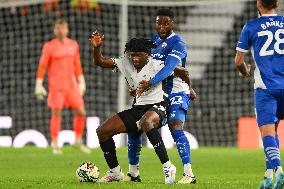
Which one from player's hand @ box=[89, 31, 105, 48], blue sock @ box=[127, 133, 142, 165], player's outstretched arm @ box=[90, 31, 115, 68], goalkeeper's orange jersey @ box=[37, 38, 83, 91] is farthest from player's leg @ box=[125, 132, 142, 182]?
goalkeeper's orange jersey @ box=[37, 38, 83, 91]

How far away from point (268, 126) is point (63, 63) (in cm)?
966

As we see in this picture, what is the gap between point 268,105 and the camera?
8.27 meters

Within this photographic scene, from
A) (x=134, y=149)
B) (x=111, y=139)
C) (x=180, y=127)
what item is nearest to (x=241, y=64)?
(x=180, y=127)

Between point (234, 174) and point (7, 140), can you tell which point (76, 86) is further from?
point (234, 174)

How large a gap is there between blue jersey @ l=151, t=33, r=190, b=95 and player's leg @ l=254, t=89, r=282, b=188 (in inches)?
68.4

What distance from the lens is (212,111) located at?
74.8 ft

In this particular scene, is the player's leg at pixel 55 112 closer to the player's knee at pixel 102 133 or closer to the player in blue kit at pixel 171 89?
the player in blue kit at pixel 171 89

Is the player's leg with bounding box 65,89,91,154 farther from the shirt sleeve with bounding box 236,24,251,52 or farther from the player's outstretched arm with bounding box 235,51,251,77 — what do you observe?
the shirt sleeve with bounding box 236,24,251,52

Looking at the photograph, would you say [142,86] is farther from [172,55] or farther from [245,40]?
A: [245,40]

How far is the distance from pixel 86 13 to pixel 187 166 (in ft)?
46.0

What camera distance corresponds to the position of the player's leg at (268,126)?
8.16m

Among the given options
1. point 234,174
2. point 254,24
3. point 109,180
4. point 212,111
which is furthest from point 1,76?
point 254,24

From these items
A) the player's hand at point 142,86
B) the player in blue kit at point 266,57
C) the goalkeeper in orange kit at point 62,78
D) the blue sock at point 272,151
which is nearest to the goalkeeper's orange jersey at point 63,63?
the goalkeeper in orange kit at point 62,78

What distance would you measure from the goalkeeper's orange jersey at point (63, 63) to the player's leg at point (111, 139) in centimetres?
750
